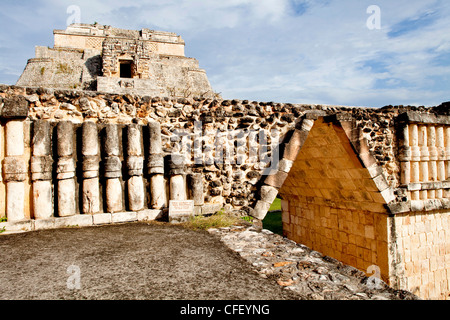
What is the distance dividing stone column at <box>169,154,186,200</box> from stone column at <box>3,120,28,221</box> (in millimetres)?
1835

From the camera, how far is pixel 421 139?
7.77m

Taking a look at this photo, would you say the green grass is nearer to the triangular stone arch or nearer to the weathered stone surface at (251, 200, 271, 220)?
the triangular stone arch

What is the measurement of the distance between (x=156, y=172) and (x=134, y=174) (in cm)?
30

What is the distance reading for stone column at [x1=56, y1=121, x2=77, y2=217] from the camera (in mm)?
3998

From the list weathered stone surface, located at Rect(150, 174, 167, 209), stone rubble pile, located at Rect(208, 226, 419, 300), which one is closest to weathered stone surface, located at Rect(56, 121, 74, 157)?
weathered stone surface, located at Rect(150, 174, 167, 209)

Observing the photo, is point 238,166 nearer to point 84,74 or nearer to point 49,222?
point 49,222

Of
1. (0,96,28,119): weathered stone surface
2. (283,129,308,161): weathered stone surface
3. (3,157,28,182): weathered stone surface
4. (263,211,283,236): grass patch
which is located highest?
(0,96,28,119): weathered stone surface

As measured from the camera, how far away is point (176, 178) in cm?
458

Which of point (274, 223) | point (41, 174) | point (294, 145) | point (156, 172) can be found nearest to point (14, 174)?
point (41, 174)

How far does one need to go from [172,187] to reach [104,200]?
93 centimetres

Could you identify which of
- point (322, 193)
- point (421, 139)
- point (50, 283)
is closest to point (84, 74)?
point (322, 193)

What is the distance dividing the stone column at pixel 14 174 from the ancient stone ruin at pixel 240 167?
12mm

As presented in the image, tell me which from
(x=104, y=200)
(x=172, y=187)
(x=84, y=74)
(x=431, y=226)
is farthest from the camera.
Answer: (x=84, y=74)

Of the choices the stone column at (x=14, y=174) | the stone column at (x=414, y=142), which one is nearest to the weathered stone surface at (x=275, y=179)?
the stone column at (x=14, y=174)
